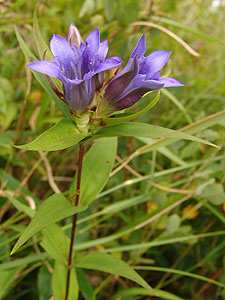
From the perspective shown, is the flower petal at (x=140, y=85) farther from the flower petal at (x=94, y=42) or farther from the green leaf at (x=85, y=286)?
the green leaf at (x=85, y=286)

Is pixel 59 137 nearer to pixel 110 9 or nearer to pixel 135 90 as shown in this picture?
pixel 135 90

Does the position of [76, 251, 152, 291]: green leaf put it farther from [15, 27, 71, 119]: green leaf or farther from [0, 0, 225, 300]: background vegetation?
[15, 27, 71, 119]: green leaf

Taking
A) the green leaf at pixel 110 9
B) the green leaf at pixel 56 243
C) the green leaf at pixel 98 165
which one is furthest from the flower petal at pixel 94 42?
the green leaf at pixel 110 9

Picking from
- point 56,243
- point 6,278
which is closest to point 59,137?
point 56,243

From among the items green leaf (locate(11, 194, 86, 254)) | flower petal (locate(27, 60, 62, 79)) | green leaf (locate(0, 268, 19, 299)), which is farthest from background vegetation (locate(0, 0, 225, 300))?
flower petal (locate(27, 60, 62, 79))

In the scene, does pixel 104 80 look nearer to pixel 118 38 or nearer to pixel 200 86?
pixel 118 38

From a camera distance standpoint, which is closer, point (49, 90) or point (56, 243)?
point (49, 90)

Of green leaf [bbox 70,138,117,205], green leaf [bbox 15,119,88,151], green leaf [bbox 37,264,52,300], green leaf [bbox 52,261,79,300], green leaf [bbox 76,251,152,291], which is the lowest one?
green leaf [bbox 37,264,52,300]
